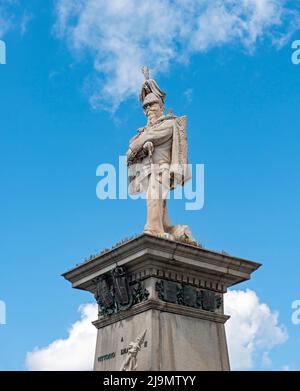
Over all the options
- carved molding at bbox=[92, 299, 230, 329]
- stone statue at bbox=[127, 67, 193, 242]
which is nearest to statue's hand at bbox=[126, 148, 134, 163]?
stone statue at bbox=[127, 67, 193, 242]

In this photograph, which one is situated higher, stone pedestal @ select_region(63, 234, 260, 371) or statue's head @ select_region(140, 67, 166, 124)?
statue's head @ select_region(140, 67, 166, 124)

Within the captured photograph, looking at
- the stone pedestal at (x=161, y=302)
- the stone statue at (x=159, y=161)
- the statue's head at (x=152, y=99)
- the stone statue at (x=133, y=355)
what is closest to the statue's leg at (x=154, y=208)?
the stone statue at (x=159, y=161)

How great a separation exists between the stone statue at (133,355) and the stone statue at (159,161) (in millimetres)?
2901

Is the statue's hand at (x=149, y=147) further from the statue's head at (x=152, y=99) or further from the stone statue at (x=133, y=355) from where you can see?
the stone statue at (x=133, y=355)

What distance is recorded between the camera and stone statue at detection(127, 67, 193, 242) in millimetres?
19719

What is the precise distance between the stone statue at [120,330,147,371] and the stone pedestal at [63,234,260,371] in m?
0.02

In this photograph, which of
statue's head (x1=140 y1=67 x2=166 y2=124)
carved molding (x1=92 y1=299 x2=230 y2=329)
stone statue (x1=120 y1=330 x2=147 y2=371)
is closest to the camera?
stone statue (x1=120 y1=330 x2=147 y2=371)

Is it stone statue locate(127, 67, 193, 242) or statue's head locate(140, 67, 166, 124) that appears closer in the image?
stone statue locate(127, 67, 193, 242)

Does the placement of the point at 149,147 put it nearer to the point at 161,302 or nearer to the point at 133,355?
the point at 161,302

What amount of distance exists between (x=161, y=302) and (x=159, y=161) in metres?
4.11

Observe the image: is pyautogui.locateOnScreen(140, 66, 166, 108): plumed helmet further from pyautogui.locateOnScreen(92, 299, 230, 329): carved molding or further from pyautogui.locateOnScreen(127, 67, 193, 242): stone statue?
pyautogui.locateOnScreen(92, 299, 230, 329): carved molding

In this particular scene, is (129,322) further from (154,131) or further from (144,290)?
(154,131)

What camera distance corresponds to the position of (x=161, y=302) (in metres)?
18.1
